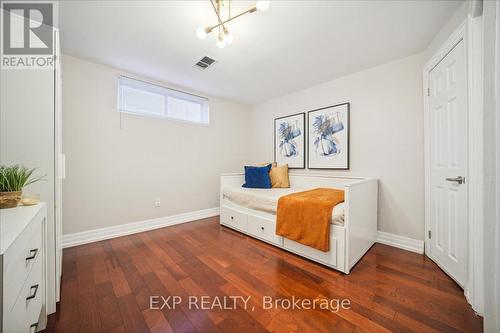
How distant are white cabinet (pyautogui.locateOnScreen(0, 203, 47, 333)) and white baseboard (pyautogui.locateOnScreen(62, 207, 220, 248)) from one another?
133 centimetres

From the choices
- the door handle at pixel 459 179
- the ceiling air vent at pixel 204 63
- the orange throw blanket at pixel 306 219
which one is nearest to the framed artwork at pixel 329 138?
the orange throw blanket at pixel 306 219

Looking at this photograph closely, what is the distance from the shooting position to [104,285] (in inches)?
59.7

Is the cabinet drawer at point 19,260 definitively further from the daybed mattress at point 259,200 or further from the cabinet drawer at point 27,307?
the daybed mattress at point 259,200

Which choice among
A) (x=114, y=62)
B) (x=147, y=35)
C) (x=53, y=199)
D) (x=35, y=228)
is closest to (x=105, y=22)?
(x=147, y=35)

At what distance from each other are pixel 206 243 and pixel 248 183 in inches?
44.6

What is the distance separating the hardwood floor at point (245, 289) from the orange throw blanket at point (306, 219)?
26 cm

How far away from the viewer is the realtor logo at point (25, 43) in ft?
3.62

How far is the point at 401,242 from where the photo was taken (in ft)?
7.23

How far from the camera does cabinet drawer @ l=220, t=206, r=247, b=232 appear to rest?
2.60m

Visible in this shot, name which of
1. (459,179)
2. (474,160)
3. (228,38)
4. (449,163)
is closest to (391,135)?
(449,163)

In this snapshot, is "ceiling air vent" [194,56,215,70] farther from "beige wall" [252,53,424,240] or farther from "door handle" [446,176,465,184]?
"door handle" [446,176,465,184]

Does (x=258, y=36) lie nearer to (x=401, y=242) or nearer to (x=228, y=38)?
(x=228, y=38)

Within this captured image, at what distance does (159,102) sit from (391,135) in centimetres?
330

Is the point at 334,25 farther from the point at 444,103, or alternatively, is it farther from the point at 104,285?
the point at 104,285
